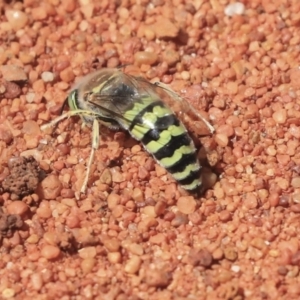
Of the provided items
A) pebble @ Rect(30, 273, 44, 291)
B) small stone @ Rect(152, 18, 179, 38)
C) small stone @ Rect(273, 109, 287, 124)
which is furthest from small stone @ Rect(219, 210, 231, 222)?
small stone @ Rect(152, 18, 179, 38)

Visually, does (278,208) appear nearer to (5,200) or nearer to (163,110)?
(163,110)

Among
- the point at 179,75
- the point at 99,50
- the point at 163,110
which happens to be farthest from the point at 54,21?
the point at 163,110

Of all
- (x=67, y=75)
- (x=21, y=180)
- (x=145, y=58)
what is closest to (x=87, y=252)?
(x=21, y=180)

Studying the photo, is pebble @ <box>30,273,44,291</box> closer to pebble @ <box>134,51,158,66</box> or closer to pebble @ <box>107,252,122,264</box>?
pebble @ <box>107,252,122,264</box>

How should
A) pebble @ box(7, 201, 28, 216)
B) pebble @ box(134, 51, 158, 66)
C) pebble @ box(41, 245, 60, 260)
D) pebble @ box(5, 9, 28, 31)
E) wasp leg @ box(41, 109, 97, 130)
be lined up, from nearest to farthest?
pebble @ box(41, 245, 60, 260) → pebble @ box(7, 201, 28, 216) → wasp leg @ box(41, 109, 97, 130) → pebble @ box(134, 51, 158, 66) → pebble @ box(5, 9, 28, 31)

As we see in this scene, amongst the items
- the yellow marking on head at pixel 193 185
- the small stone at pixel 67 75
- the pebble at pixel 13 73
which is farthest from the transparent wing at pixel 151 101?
the pebble at pixel 13 73

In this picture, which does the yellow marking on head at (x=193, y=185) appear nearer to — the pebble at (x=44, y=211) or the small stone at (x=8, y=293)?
the pebble at (x=44, y=211)
